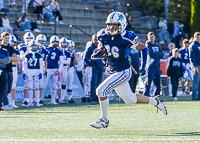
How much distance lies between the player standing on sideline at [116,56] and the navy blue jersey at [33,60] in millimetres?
6183

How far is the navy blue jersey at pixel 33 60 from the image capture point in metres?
15.1

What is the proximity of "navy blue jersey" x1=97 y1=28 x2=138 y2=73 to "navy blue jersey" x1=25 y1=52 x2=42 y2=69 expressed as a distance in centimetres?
621

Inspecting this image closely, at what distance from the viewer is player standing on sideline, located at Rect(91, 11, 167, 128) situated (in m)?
8.88

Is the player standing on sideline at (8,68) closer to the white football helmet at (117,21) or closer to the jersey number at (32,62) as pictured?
the jersey number at (32,62)

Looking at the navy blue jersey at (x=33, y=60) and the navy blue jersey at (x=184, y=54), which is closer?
the navy blue jersey at (x=33, y=60)

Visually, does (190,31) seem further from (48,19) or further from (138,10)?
(48,19)

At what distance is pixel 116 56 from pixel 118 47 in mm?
159

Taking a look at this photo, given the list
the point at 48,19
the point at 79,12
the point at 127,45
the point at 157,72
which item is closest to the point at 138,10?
the point at 79,12

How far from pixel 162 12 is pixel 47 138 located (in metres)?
24.1

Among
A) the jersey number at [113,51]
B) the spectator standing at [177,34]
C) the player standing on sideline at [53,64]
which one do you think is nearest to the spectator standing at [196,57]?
the player standing on sideline at [53,64]

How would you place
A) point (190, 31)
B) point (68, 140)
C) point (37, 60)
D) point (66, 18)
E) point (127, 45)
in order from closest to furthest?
point (68, 140)
point (127, 45)
point (37, 60)
point (66, 18)
point (190, 31)

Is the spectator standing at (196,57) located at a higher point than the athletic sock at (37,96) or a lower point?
higher

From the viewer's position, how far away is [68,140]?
732cm

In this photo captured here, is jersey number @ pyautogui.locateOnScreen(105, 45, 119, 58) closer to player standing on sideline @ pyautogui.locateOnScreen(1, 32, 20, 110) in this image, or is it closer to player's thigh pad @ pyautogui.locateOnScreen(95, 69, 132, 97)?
player's thigh pad @ pyautogui.locateOnScreen(95, 69, 132, 97)
